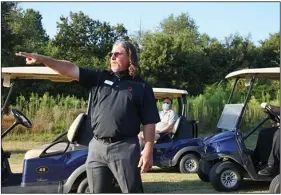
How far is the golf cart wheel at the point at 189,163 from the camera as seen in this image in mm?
7375

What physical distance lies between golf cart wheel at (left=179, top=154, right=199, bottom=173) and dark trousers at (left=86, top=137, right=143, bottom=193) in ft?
14.8

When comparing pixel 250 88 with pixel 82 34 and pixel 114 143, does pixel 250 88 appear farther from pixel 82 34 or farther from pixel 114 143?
pixel 82 34

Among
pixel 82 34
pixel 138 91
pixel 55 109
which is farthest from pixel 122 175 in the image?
pixel 82 34

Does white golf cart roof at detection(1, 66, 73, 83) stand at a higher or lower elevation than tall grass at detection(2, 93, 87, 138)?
higher

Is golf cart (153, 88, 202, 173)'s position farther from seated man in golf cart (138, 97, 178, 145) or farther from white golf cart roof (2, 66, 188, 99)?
white golf cart roof (2, 66, 188, 99)

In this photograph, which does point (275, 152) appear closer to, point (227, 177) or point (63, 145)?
point (227, 177)

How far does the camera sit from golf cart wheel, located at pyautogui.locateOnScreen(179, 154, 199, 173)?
24.2 ft

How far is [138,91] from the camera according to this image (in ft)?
9.57

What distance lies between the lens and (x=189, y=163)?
7438 millimetres

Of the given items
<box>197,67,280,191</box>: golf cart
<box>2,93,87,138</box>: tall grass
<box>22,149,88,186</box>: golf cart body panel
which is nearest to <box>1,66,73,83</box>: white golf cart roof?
<box>22,149,88,186</box>: golf cart body panel

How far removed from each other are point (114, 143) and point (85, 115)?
214cm

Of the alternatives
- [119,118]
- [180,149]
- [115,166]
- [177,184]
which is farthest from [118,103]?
[180,149]

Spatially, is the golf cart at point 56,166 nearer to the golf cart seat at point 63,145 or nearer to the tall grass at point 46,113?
the golf cart seat at point 63,145

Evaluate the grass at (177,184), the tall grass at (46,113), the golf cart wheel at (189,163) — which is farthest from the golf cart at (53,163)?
the tall grass at (46,113)
